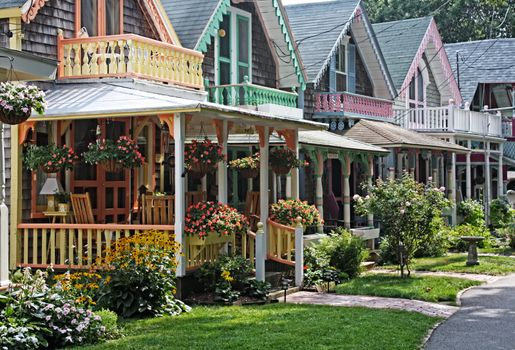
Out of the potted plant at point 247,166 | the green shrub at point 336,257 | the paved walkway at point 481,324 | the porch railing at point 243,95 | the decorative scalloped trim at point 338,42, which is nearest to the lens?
the paved walkway at point 481,324

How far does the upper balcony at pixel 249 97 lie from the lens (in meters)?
21.0

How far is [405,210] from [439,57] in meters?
18.0

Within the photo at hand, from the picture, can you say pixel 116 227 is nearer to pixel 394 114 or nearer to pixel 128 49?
pixel 128 49

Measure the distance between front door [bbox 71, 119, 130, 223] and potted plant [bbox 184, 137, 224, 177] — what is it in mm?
2287

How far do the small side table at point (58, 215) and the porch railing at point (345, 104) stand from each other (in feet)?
41.2

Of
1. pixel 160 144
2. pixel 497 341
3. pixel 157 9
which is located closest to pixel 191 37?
pixel 157 9

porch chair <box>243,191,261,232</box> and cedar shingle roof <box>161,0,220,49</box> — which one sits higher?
cedar shingle roof <box>161,0,220,49</box>

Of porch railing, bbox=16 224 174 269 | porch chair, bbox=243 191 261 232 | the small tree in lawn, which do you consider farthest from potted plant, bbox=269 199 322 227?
porch railing, bbox=16 224 174 269

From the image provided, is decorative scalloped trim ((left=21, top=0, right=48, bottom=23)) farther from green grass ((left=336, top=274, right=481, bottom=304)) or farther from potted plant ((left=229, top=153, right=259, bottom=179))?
green grass ((left=336, top=274, right=481, bottom=304))

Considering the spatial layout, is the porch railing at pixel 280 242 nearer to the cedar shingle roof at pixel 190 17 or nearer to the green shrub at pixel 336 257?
the green shrub at pixel 336 257

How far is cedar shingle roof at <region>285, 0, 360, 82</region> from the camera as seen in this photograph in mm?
27016

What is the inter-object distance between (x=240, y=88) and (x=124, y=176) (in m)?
4.39

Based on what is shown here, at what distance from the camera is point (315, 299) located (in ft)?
53.0

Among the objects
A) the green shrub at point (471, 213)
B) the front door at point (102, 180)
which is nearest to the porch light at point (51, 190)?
the front door at point (102, 180)
